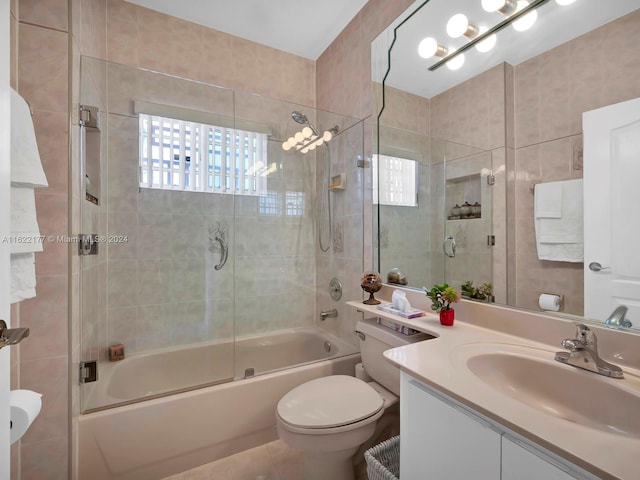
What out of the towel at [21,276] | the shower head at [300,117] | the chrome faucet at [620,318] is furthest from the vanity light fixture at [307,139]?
the chrome faucet at [620,318]

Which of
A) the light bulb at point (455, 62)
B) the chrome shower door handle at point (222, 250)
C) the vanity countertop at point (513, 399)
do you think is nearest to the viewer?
the vanity countertop at point (513, 399)

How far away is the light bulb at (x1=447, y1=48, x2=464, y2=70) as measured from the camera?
145 centimetres

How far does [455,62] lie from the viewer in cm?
149

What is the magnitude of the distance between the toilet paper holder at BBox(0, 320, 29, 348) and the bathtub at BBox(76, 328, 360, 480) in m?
1.12

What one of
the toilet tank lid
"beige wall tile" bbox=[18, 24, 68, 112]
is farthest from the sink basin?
"beige wall tile" bbox=[18, 24, 68, 112]

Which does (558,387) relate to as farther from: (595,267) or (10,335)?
(10,335)

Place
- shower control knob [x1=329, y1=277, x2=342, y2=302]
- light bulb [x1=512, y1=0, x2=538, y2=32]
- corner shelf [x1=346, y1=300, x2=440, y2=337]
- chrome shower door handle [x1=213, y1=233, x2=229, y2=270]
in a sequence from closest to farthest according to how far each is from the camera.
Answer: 1. light bulb [x1=512, y1=0, x2=538, y2=32]
2. corner shelf [x1=346, y1=300, x2=440, y2=337]
3. chrome shower door handle [x1=213, y1=233, x2=229, y2=270]
4. shower control knob [x1=329, y1=277, x2=342, y2=302]

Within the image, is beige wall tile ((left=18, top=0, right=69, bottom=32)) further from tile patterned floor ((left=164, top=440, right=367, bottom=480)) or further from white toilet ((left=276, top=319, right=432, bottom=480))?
tile patterned floor ((left=164, top=440, right=367, bottom=480))

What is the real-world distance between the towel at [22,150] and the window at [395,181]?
165 cm

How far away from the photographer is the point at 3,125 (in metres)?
0.58


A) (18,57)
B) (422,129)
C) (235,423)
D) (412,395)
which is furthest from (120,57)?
(412,395)

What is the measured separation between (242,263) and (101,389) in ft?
3.50

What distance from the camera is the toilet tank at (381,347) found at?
1361mm

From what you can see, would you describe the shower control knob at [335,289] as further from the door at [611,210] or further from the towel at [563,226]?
the door at [611,210]
